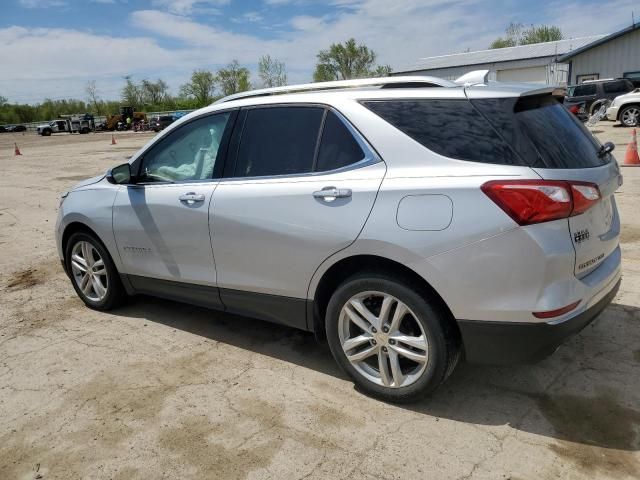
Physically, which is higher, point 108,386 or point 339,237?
point 339,237

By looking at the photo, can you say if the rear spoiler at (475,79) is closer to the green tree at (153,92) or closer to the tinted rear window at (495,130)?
the tinted rear window at (495,130)

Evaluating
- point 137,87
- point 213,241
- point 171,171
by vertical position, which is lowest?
point 213,241

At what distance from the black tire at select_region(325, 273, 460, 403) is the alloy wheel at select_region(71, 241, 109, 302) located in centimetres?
244

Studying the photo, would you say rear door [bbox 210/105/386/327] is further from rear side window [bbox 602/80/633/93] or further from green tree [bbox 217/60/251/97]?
green tree [bbox 217/60/251/97]

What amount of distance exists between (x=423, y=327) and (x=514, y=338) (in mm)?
449

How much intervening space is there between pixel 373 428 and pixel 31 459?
1.79m

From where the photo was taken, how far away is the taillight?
8.11 feet

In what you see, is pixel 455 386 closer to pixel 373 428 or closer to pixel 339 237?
pixel 373 428

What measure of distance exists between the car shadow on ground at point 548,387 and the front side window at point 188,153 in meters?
1.27

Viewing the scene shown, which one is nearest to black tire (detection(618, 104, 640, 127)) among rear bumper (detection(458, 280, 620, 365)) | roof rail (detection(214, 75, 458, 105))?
roof rail (detection(214, 75, 458, 105))

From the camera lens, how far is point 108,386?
3443mm

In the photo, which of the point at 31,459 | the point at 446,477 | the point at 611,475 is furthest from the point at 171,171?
the point at 611,475

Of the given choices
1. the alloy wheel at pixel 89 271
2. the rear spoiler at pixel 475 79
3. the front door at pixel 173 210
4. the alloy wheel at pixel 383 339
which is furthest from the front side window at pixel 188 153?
the rear spoiler at pixel 475 79

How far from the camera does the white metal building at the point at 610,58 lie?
3189cm
